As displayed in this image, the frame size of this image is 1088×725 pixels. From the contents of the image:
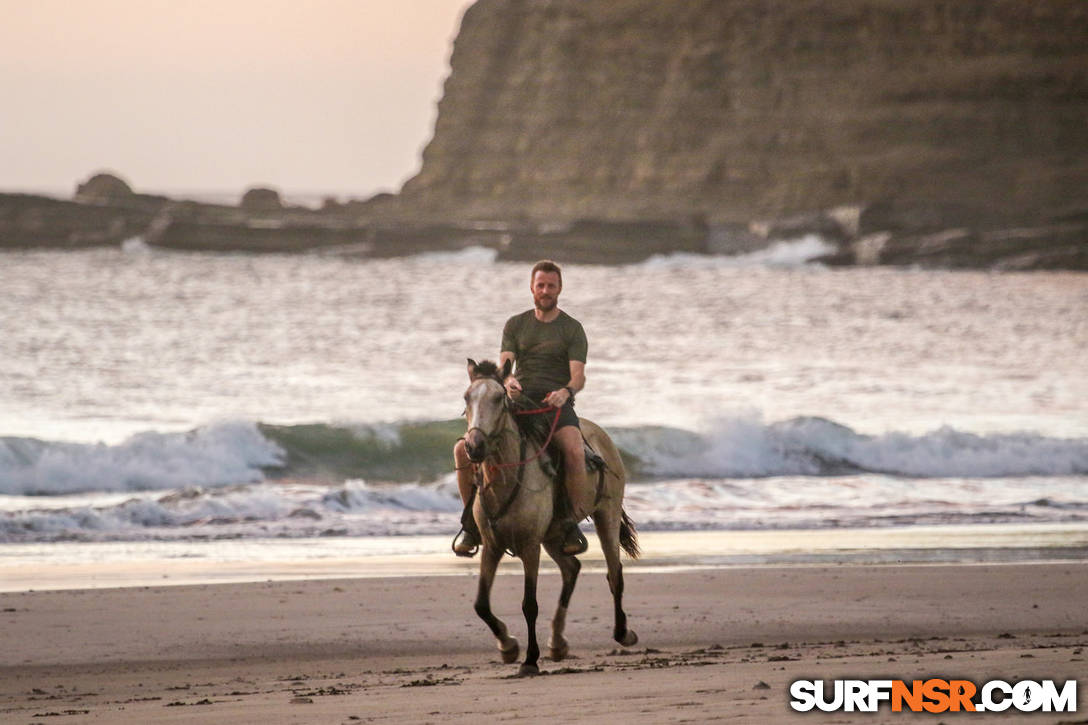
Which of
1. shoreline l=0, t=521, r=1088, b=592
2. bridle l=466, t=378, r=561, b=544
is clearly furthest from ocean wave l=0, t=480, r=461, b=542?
bridle l=466, t=378, r=561, b=544

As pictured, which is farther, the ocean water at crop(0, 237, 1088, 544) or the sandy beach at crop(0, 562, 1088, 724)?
the ocean water at crop(0, 237, 1088, 544)

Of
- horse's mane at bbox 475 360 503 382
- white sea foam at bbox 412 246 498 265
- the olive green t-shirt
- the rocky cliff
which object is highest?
the rocky cliff

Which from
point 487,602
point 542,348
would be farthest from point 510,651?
point 542,348

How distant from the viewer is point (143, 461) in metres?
22.5

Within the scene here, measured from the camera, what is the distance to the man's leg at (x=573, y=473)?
10.3 m

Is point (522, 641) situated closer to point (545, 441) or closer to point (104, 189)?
point (545, 441)

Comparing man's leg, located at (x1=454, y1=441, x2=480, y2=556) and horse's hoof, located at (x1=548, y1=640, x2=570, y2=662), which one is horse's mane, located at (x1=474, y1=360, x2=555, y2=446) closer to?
man's leg, located at (x1=454, y1=441, x2=480, y2=556)

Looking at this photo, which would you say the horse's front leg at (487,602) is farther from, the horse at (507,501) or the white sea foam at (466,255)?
the white sea foam at (466,255)

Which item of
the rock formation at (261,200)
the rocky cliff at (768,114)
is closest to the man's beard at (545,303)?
the rocky cliff at (768,114)

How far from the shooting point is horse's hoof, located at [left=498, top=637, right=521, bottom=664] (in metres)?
9.94

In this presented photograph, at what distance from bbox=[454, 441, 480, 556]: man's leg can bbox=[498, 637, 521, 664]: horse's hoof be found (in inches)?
22.8

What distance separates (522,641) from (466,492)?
157 centimetres

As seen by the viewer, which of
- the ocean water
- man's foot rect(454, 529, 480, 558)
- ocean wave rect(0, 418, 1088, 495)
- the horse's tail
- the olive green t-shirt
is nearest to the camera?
man's foot rect(454, 529, 480, 558)

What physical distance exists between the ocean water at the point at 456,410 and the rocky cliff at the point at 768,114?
8556cm
